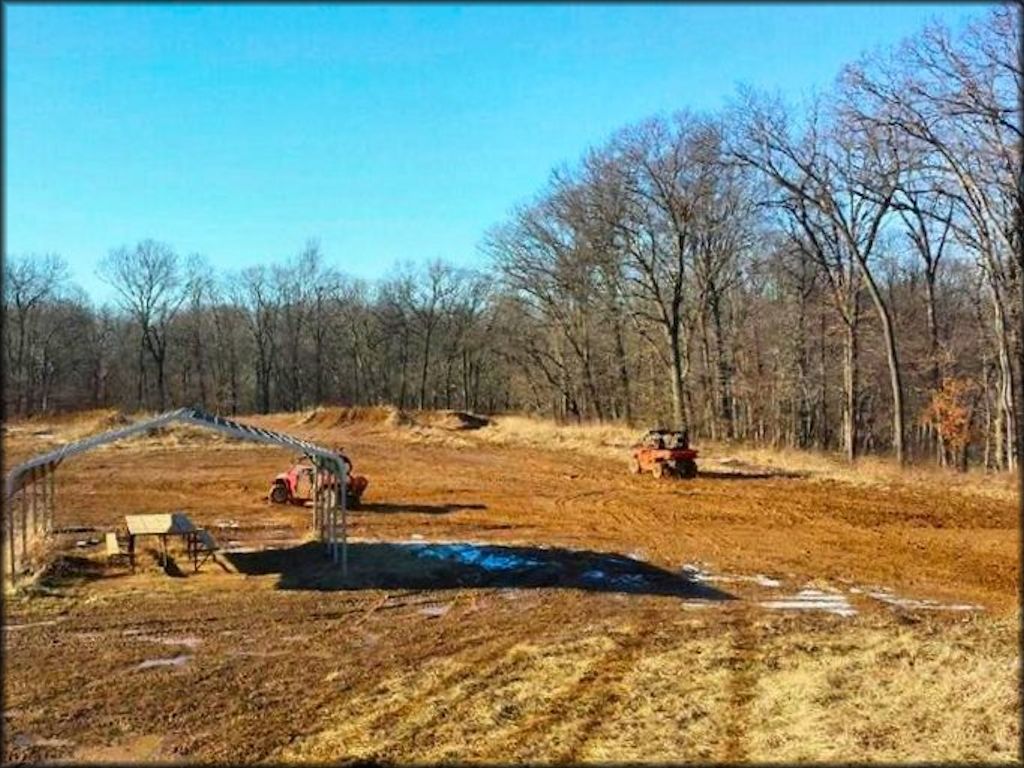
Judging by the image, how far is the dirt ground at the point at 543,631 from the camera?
8.35 m

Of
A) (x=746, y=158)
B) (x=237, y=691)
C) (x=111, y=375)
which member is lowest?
(x=237, y=691)

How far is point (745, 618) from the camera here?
1265cm

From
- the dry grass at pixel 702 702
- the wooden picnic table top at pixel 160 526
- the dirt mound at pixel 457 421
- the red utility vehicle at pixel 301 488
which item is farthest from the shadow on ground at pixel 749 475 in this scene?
the dirt mound at pixel 457 421

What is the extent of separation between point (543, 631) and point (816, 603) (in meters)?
4.17

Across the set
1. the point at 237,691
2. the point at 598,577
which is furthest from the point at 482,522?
the point at 237,691

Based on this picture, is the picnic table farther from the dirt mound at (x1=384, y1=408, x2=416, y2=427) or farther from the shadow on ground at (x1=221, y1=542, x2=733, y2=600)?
the dirt mound at (x1=384, y1=408, x2=416, y2=427)

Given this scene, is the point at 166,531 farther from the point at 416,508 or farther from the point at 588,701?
the point at 588,701

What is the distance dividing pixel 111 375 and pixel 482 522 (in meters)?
58.6

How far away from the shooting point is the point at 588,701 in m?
9.23

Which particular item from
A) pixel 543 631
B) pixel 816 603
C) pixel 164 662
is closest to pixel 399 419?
pixel 816 603

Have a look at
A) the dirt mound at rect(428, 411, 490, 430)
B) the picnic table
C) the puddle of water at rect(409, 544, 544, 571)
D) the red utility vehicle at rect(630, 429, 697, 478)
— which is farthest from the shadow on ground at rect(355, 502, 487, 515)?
the dirt mound at rect(428, 411, 490, 430)

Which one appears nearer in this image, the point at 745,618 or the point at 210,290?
the point at 745,618

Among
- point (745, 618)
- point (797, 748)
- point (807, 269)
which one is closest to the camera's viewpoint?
point (797, 748)

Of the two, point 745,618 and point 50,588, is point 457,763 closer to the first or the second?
point 745,618
